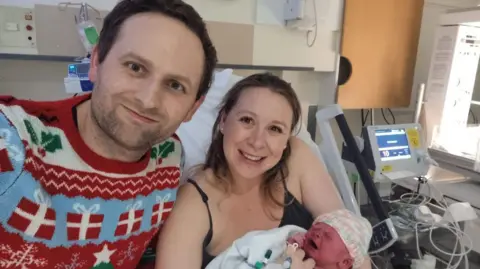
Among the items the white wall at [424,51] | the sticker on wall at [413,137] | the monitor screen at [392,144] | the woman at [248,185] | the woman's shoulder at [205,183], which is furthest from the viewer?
the white wall at [424,51]

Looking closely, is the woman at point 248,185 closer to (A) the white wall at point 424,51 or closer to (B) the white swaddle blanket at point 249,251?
(B) the white swaddle blanket at point 249,251

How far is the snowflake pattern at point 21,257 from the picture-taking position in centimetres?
78

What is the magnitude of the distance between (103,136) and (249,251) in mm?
522

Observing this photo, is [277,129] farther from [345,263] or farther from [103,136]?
[103,136]

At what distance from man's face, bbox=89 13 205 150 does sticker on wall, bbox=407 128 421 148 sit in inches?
57.3

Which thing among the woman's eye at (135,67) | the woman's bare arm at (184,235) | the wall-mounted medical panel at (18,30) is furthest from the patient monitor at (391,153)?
the wall-mounted medical panel at (18,30)

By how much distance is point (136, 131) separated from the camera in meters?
0.83

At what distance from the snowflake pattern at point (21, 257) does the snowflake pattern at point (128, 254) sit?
19cm

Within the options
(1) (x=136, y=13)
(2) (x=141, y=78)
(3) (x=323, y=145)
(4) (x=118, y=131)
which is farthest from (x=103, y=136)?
(3) (x=323, y=145)

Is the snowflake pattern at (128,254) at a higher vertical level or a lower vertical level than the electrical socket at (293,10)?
lower

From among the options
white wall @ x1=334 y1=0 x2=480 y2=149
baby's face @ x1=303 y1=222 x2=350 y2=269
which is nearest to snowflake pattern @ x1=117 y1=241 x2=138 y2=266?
baby's face @ x1=303 y1=222 x2=350 y2=269

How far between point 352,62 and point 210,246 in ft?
5.27

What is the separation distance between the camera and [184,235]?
3.45 ft

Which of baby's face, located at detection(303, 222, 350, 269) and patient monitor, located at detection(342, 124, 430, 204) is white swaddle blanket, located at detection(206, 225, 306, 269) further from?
patient monitor, located at detection(342, 124, 430, 204)
